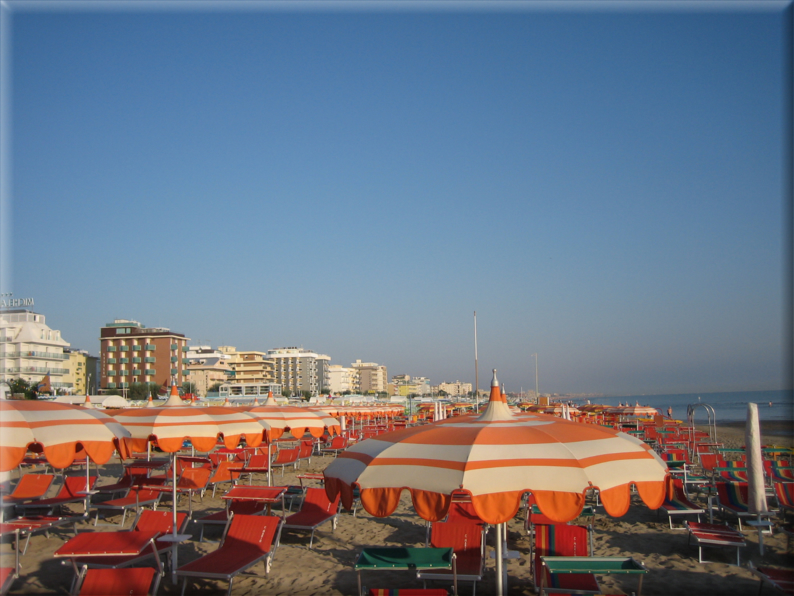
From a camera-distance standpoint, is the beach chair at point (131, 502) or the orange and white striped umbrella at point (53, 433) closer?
the orange and white striped umbrella at point (53, 433)

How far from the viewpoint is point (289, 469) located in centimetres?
1705

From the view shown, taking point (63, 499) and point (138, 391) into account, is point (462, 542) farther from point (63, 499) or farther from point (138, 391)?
point (138, 391)

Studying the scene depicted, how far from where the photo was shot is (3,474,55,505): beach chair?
9.88 metres

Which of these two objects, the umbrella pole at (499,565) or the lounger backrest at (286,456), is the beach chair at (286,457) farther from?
the umbrella pole at (499,565)

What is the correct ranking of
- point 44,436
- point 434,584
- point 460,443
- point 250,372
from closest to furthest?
1. point 460,443
2. point 44,436
3. point 434,584
4. point 250,372

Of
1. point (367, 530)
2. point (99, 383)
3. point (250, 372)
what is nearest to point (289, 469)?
point (367, 530)

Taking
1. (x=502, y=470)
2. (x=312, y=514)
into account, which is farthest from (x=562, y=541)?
(x=312, y=514)

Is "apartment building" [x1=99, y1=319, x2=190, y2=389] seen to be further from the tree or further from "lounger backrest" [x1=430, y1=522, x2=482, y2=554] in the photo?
"lounger backrest" [x1=430, y1=522, x2=482, y2=554]

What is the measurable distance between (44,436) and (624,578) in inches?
248

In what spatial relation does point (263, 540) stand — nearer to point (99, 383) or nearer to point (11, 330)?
point (11, 330)

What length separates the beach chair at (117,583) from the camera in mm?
5031

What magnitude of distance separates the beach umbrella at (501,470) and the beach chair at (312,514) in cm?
444

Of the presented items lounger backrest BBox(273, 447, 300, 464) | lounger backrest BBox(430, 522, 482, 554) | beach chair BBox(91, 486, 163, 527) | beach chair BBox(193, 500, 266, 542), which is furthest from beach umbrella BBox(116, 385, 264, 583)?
lounger backrest BBox(273, 447, 300, 464)

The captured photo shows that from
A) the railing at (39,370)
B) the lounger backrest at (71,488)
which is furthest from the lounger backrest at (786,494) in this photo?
the railing at (39,370)
